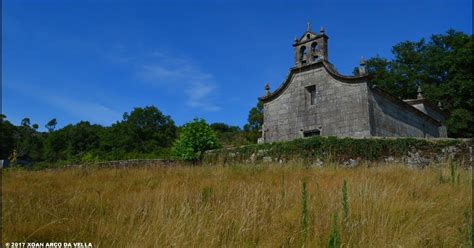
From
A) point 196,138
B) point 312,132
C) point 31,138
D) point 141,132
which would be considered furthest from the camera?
point 31,138

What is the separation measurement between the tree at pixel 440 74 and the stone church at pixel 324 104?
446 inches

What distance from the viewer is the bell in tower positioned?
1939 centimetres

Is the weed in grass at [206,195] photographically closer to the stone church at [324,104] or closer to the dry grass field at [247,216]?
the dry grass field at [247,216]

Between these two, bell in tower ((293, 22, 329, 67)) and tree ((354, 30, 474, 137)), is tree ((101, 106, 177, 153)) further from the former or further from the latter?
bell in tower ((293, 22, 329, 67))

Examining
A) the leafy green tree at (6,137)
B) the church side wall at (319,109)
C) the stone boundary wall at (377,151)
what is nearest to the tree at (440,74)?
the church side wall at (319,109)

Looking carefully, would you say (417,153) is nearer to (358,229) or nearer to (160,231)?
(358,229)

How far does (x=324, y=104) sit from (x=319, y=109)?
39 cm

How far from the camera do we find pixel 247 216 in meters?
3.46

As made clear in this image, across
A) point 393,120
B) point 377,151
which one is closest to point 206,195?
point 377,151

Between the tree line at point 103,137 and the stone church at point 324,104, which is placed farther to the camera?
the tree line at point 103,137

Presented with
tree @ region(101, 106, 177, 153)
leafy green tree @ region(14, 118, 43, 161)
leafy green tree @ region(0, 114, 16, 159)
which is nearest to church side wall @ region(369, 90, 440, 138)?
tree @ region(101, 106, 177, 153)

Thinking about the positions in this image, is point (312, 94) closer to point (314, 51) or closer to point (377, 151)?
point (314, 51)

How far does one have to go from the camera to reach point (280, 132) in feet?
67.1

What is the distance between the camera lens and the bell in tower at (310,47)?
1939cm
